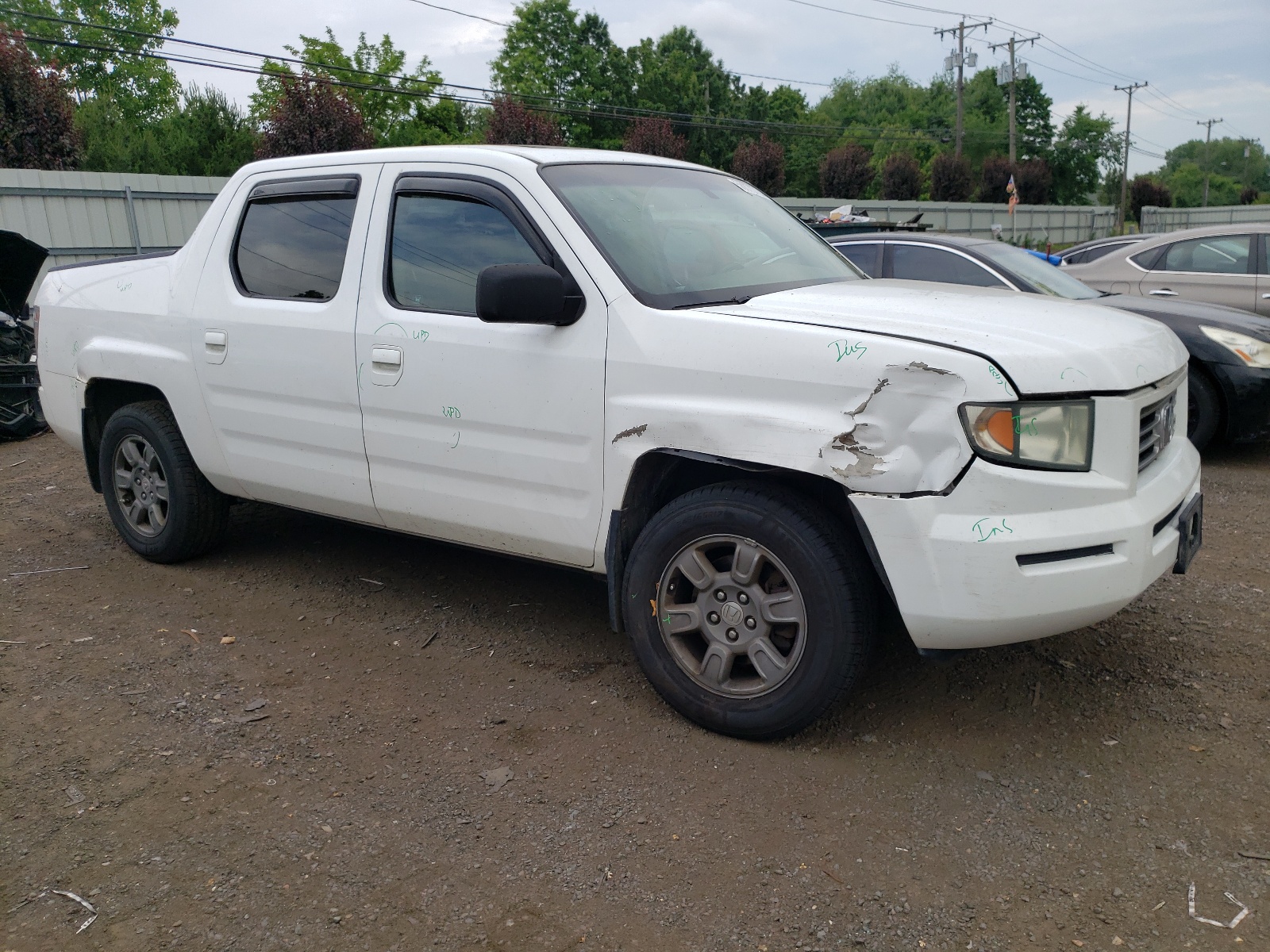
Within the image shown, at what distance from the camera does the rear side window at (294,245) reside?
4.23 m

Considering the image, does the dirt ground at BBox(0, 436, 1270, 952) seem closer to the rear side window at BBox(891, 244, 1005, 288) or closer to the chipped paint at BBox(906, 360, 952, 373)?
the chipped paint at BBox(906, 360, 952, 373)

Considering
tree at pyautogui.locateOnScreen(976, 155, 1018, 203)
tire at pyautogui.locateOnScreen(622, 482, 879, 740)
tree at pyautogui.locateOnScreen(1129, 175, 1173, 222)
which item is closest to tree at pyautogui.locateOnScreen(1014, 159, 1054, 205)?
tree at pyautogui.locateOnScreen(976, 155, 1018, 203)

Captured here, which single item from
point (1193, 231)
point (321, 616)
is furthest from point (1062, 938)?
point (1193, 231)

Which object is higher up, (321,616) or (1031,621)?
(1031,621)

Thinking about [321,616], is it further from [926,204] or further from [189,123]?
[926,204]

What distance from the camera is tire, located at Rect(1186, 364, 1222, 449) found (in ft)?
22.9

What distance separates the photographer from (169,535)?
5.10 metres

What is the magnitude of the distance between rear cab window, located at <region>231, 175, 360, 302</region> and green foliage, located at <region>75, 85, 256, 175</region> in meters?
23.4

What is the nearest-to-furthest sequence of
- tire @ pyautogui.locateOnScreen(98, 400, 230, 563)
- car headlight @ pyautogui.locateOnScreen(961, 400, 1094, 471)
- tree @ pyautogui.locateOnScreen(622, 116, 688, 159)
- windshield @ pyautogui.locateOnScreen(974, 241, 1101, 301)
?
car headlight @ pyautogui.locateOnScreen(961, 400, 1094, 471), tire @ pyautogui.locateOnScreen(98, 400, 230, 563), windshield @ pyautogui.locateOnScreen(974, 241, 1101, 301), tree @ pyautogui.locateOnScreen(622, 116, 688, 159)

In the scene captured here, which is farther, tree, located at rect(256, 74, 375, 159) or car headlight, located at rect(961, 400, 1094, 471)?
tree, located at rect(256, 74, 375, 159)

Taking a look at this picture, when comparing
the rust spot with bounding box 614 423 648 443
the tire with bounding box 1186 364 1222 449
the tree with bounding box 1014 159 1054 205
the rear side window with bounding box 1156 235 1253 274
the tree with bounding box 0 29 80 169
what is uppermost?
the tree with bounding box 0 29 80 169

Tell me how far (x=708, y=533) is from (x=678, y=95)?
2546 inches

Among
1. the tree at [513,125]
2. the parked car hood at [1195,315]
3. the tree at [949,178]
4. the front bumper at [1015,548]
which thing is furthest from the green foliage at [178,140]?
the tree at [949,178]

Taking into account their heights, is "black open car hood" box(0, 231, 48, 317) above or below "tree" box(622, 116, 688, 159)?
below
